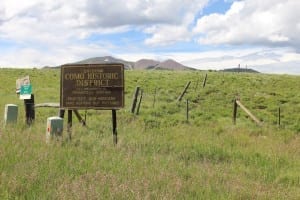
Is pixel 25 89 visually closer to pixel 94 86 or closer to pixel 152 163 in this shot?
pixel 94 86

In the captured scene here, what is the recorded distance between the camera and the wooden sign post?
12414mm

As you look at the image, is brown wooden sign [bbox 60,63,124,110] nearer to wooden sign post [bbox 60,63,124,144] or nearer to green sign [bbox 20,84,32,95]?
wooden sign post [bbox 60,63,124,144]

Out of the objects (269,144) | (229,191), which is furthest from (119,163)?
(269,144)

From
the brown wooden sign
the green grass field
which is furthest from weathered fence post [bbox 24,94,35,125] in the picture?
the brown wooden sign

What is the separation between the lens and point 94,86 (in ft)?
41.1

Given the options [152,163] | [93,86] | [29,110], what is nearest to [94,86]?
[93,86]

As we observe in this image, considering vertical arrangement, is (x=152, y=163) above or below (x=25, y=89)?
below

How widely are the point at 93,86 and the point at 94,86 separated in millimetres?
28

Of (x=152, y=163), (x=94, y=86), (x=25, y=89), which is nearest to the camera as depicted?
(x=152, y=163)

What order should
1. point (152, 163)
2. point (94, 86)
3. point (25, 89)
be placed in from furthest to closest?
1. point (25, 89)
2. point (94, 86)
3. point (152, 163)

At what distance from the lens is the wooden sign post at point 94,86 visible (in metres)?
12.4

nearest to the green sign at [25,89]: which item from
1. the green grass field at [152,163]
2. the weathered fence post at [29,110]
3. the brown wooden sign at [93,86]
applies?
the weathered fence post at [29,110]

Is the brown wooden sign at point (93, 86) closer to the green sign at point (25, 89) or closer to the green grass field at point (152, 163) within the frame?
the green grass field at point (152, 163)

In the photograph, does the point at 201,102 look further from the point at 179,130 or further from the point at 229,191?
the point at 229,191
